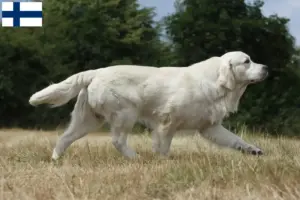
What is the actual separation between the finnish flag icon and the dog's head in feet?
53.6

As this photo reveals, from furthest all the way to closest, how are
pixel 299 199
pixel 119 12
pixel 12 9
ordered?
pixel 119 12
pixel 12 9
pixel 299 199

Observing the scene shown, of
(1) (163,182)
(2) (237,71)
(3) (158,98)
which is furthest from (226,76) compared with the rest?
(1) (163,182)

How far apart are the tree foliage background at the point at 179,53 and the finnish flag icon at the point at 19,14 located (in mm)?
844

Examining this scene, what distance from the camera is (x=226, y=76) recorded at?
22.9 ft

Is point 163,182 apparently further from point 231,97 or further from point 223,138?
point 231,97

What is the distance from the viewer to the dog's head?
6.98 meters

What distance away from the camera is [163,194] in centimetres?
387

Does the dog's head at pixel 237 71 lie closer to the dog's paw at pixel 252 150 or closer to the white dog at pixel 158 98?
the white dog at pixel 158 98

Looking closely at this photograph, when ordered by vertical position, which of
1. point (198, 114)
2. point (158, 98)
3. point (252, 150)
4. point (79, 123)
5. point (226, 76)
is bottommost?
point (252, 150)

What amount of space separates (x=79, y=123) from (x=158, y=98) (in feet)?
3.48

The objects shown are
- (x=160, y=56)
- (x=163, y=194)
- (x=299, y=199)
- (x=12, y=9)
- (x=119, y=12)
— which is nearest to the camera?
(x=299, y=199)

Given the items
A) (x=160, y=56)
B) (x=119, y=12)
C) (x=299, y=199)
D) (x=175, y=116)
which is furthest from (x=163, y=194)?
(x=119, y=12)

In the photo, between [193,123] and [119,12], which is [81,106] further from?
[119,12]

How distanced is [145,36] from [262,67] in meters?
24.4
